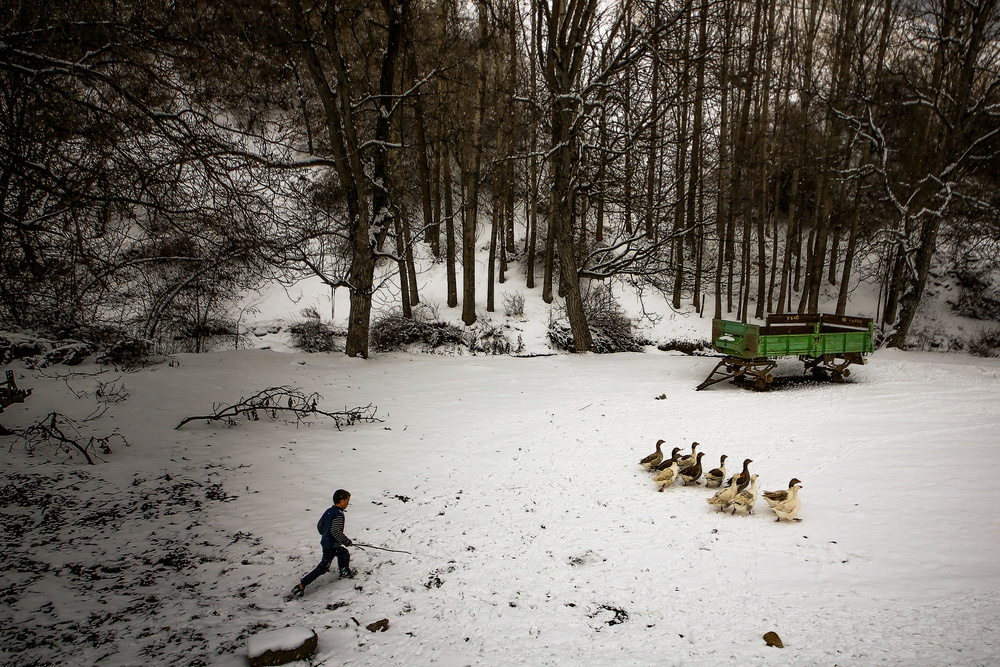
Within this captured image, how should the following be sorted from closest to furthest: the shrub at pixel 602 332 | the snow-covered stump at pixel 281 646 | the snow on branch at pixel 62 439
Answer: the snow-covered stump at pixel 281 646 < the snow on branch at pixel 62 439 < the shrub at pixel 602 332

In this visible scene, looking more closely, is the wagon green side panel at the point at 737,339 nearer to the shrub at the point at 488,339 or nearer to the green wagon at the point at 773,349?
the green wagon at the point at 773,349

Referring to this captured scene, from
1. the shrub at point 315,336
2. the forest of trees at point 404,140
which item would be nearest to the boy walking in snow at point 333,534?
the forest of trees at point 404,140

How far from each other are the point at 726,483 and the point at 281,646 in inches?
214

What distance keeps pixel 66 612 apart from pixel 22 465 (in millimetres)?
3297

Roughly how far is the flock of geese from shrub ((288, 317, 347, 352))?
12.9 metres

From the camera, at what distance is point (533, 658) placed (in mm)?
3441

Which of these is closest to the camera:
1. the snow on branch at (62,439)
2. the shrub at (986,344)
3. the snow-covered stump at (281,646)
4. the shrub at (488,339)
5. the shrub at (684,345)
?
the snow-covered stump at (281,646)

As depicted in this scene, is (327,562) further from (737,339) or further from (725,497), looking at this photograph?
(737,339)

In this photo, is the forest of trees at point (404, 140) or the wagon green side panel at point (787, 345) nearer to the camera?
the forest of trees at point (404, 140)

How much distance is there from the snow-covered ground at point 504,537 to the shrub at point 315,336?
815cm

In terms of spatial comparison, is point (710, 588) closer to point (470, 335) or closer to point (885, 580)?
point (885, 580)

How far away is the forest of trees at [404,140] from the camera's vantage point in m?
4.16

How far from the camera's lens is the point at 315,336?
18.3 m

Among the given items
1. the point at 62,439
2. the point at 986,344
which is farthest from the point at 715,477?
the point at 986,344
